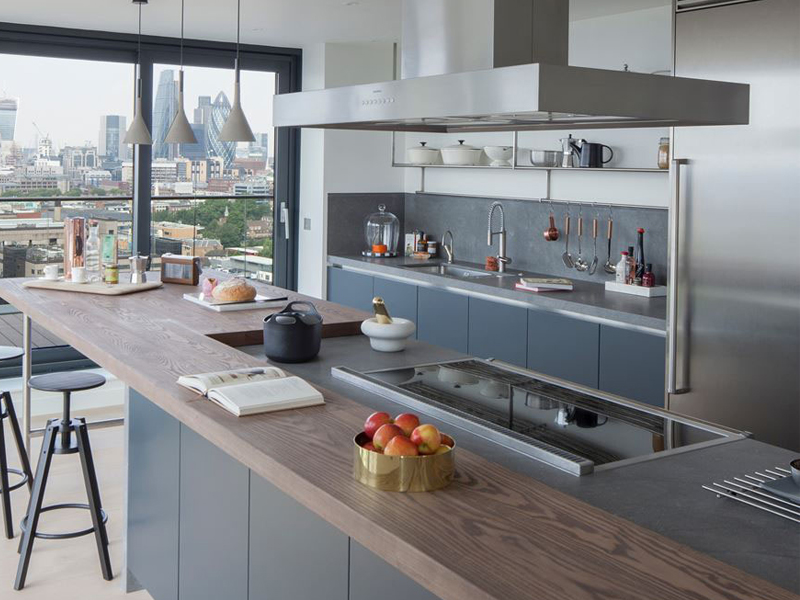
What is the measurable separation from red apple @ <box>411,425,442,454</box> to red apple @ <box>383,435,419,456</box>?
0.01 m

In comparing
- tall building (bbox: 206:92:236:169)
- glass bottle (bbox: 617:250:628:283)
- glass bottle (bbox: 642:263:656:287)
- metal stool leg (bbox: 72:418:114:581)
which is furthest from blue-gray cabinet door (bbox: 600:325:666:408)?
tall building (bbox: 206:92:236:169)

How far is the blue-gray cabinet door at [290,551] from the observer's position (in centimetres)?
236

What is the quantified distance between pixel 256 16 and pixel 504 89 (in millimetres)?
3851

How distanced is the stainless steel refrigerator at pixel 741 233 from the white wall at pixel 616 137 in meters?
1.10

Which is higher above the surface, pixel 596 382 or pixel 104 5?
pixel 104 5

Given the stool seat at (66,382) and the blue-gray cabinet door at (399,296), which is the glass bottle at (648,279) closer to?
the blue-gray cabinet door at (399,296)

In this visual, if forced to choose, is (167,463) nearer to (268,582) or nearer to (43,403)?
(268,582)

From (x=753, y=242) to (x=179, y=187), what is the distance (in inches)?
181

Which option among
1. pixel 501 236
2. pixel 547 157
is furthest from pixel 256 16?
pixel 501 236

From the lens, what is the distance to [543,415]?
2707 millimetres

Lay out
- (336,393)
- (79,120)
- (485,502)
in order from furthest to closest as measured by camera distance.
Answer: (79,120)
(336,393)
(485,502)

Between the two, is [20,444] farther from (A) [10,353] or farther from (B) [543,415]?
(B) [543,415]

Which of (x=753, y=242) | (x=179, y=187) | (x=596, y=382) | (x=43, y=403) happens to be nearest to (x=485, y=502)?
(x=753, y=242)

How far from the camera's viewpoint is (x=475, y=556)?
1672 mm
